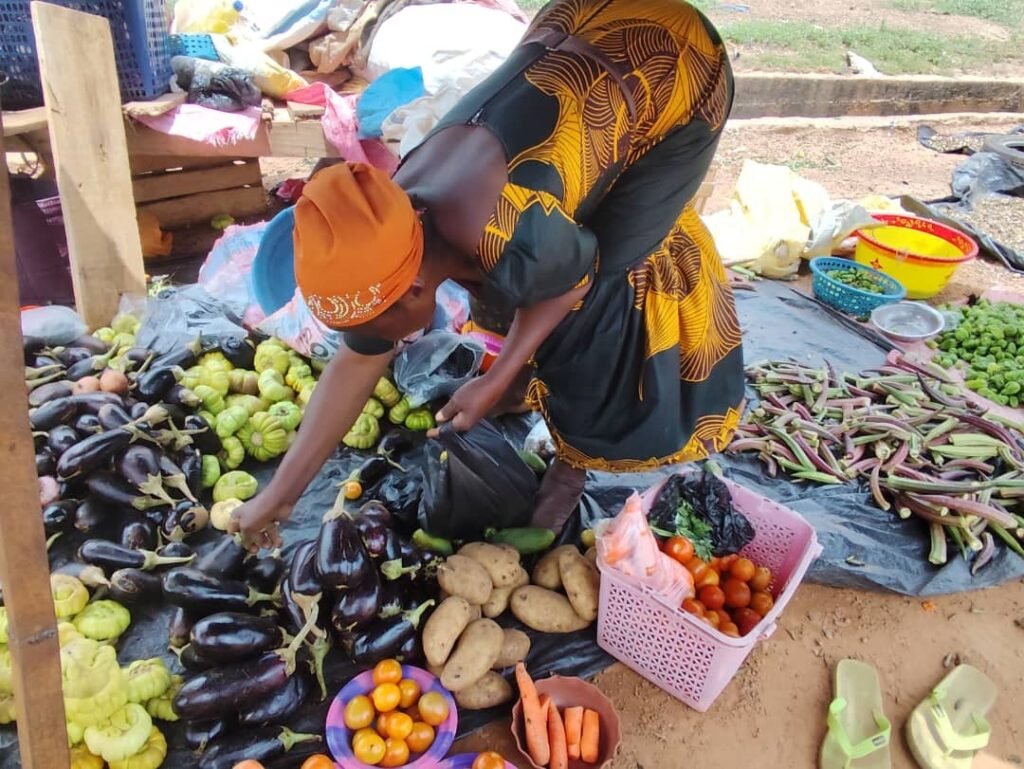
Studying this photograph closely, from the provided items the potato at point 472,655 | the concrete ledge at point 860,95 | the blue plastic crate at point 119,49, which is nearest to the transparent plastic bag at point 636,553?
the potato at point 472,655

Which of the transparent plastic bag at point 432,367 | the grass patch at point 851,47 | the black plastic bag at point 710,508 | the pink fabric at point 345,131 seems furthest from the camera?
the grass patch at point 851,47

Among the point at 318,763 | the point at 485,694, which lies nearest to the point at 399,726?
the point at 318,763

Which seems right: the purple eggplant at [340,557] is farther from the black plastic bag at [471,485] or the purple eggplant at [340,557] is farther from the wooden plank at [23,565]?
the wooden plank at [23,565]

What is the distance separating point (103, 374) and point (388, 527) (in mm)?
1556

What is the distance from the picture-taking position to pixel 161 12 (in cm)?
462

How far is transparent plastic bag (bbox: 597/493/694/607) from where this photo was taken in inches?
89.6

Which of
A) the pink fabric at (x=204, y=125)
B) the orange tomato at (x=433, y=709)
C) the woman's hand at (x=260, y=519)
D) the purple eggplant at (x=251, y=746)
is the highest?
the pink fabric at (x=204, y=125)

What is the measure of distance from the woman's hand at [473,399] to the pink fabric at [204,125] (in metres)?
3.21

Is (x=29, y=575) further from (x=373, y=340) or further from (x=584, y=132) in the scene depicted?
(x=584, y=132)

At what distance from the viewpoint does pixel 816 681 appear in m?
2.63

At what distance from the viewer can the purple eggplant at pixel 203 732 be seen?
6.82ft

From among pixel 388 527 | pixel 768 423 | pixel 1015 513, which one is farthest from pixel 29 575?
pixel 1015 513

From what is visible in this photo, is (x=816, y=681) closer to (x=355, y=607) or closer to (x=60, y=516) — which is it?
(x=355, y=607)

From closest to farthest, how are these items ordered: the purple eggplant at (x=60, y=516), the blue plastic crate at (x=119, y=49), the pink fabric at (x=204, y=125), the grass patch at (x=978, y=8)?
the purple eggplant at (x=60, y=516) < the blue plastic crate at (x=119, y=49) < the pink fabric at (x=204, y=125) < the grass patch at (x=978, y=8)
